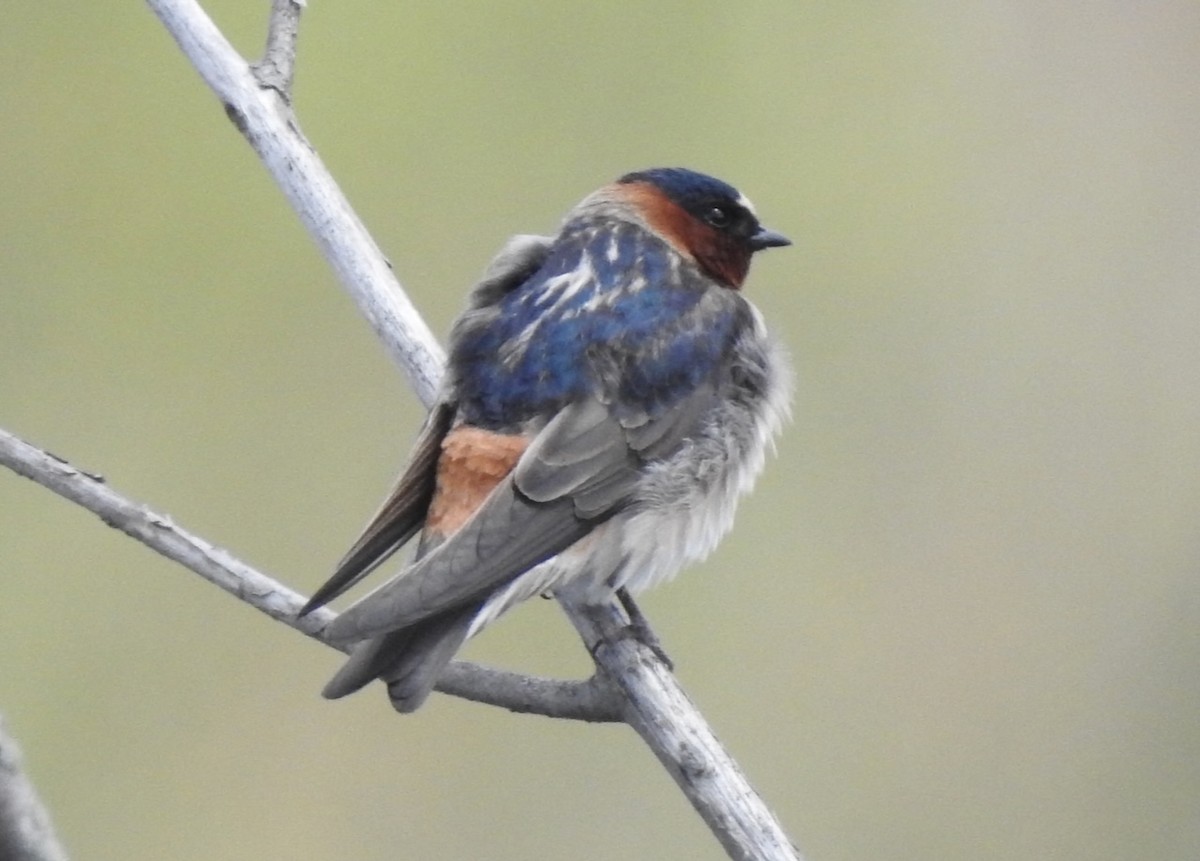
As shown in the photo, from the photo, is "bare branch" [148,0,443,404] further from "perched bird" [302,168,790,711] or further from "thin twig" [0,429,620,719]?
"thin twig" [0,429,620,719]

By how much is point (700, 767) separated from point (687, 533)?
455 millimetres

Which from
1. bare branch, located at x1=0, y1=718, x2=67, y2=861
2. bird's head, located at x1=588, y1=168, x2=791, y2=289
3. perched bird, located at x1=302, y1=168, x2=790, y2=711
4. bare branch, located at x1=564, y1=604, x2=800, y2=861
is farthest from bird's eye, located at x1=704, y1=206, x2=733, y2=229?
bare branch, located at x1=0, y1=718, x2=67, y2=861

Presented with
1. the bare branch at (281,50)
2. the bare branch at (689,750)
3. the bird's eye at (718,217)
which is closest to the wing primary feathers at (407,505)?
the bare branch at (689,750)

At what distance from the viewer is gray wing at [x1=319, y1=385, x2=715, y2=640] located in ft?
4.93

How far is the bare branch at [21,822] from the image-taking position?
0.77 m

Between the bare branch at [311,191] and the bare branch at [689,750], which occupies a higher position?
the bare branch at [311,191]

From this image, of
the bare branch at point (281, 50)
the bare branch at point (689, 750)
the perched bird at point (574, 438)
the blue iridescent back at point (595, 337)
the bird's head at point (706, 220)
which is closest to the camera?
the bare branch at point (689, 750)

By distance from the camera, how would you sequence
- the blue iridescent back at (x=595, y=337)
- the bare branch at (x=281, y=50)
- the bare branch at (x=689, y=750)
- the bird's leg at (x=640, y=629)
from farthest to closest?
1. the bare branch at (x=281, y=50)
2. the blue iridescent back at (x=595, y=337)
3. the bird's leg at (x=640, y=629)
4. the bare branch at (x=689, y=750)

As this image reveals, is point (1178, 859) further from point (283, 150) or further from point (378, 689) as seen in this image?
point (283, 150)

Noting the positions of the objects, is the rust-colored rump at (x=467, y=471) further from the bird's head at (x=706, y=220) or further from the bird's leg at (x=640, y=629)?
the bird's head at (x=706, y=220)

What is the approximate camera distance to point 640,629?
178cm

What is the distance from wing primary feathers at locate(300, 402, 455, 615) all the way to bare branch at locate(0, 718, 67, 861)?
34.6 inches

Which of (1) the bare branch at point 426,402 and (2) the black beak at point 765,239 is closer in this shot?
(1) the bare branch at point 426,402

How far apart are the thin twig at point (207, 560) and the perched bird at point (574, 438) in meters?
0.04
